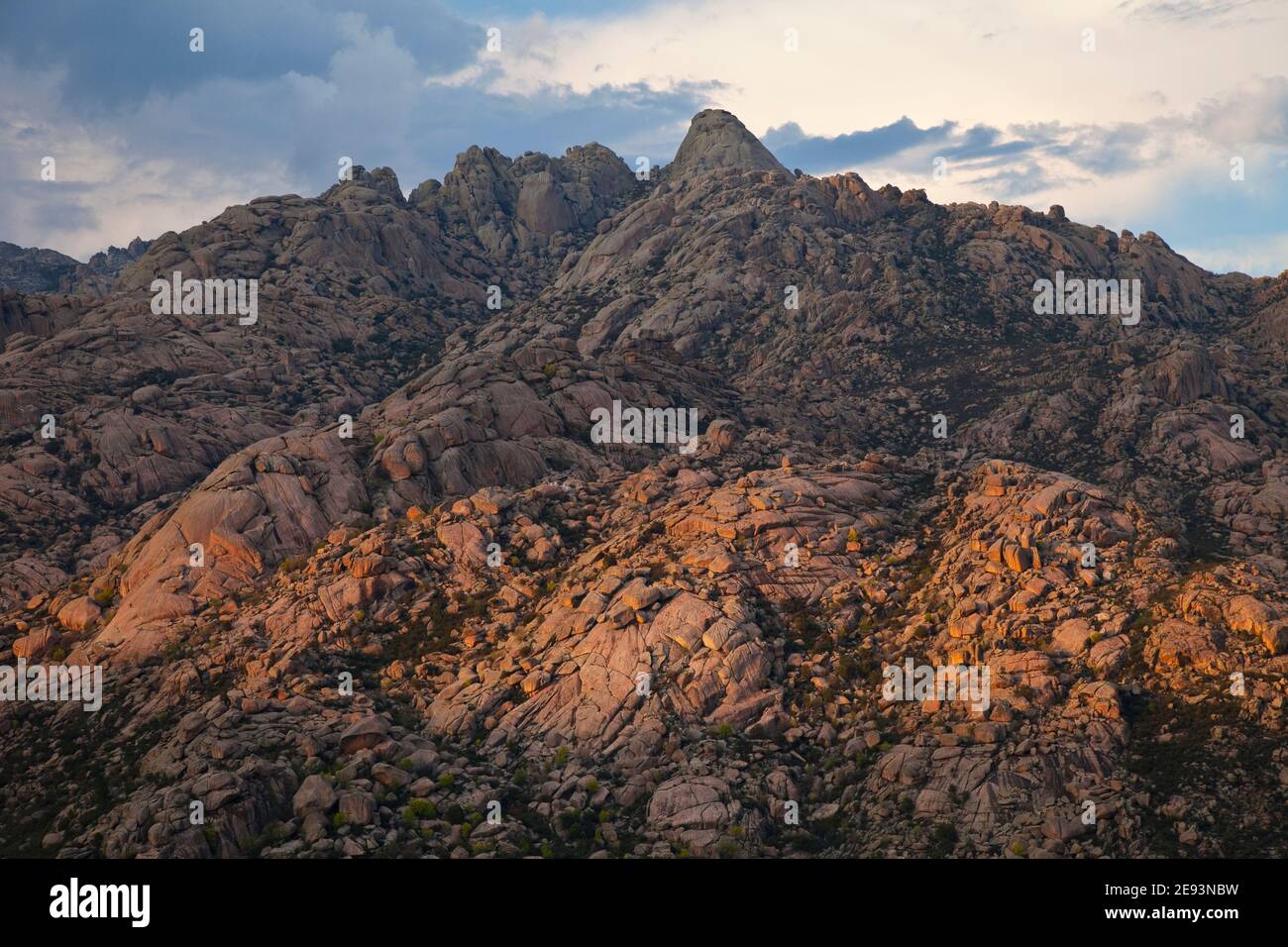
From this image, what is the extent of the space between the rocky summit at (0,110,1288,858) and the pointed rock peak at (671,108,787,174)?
58.5m

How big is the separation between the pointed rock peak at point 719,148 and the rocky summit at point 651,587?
192 feet

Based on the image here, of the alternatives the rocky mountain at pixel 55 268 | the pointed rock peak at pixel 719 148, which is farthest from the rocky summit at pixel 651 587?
the rocky mountain at pixel 55 268

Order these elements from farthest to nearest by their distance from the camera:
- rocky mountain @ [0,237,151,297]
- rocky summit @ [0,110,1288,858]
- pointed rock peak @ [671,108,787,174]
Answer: rocky mountain @ [0,237,151,297] < pointed rock peak @ [671,108,787,174] < rocky summit @ [0,110,1288,858]

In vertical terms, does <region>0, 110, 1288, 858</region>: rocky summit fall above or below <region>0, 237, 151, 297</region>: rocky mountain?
below

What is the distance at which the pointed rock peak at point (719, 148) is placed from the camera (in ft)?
525

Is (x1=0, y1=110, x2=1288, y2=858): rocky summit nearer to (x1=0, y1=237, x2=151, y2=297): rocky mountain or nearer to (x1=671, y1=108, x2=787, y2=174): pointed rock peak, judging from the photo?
(x1=671, y1=108, x2=787, y2=174): pointed rock peak

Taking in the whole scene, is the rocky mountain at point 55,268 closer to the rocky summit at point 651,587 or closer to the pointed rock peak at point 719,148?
the rocky summit at point 651,587

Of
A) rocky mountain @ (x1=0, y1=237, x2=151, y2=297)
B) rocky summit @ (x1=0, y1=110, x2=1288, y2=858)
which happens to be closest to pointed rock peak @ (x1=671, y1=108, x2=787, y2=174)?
rocky summit @ (x1=0, y1=110, x2=1288, y2=858)

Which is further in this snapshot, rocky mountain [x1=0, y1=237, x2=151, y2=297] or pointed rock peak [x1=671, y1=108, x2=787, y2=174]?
rocky mountain [x1=0, y1=237, x2=151, y2=297]

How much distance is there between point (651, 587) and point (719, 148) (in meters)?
128

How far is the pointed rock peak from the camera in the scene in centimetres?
15988

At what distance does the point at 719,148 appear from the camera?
162875 mm

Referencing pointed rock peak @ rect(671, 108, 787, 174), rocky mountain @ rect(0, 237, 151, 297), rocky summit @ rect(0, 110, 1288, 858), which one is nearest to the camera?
rocky summit @ rect(0, 110, 1288, 858)
